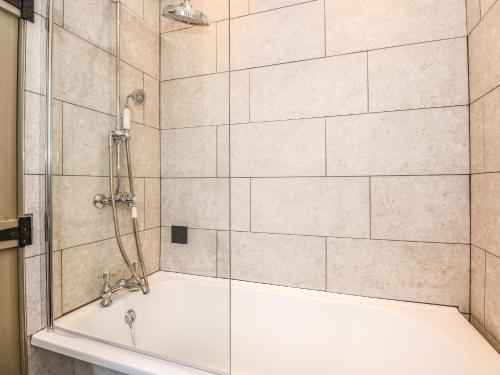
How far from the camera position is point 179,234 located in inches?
59.1

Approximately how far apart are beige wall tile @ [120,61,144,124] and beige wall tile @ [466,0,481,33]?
63.2 inches

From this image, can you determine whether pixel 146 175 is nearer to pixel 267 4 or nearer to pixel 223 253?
pixel 223 253

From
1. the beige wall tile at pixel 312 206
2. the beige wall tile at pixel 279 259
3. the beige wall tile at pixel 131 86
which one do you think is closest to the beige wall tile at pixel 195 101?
the beige wall tile at pixel 131 86

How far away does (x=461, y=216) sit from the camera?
1.23 m

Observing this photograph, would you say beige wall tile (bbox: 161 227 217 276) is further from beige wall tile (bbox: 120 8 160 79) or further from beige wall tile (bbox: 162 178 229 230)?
Answer: beige wall tile (bbox: 120 8 160 79)

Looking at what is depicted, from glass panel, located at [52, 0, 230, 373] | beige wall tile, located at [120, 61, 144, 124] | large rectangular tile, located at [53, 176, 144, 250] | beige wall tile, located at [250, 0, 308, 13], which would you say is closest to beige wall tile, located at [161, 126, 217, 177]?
glass panel, located at [52, 0, 230, 373]

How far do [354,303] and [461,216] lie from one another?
0.64m

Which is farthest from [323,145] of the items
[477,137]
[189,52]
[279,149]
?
[189,52]

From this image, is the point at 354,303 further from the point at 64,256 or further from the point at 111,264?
the point at 64,256

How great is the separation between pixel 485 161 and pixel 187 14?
56.6 inches

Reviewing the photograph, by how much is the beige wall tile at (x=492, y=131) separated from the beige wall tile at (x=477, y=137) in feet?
0.10

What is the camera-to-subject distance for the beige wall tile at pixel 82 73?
117 cm

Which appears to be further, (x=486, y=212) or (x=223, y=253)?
(x=223, y=253)

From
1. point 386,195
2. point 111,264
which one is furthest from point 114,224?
point 386,195
